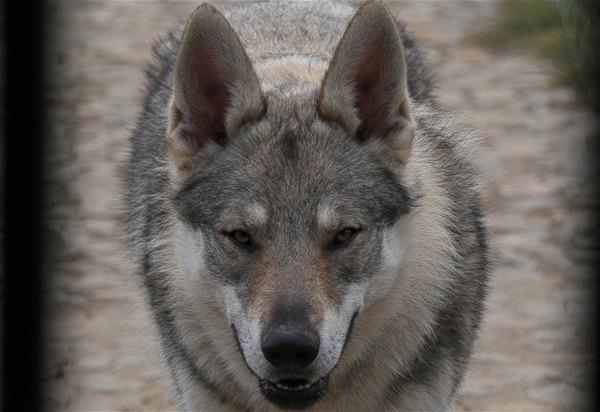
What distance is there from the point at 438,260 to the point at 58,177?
448cm

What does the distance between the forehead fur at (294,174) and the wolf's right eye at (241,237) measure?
0.32 ft

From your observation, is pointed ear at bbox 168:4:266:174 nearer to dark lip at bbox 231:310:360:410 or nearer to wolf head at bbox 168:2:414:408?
wolf head at bbox 168:2:414:408

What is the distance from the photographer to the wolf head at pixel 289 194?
431 cm

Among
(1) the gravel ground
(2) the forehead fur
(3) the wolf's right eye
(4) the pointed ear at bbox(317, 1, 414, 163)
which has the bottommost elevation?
(1) the gravel ground

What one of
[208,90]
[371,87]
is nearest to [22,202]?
[208,90]

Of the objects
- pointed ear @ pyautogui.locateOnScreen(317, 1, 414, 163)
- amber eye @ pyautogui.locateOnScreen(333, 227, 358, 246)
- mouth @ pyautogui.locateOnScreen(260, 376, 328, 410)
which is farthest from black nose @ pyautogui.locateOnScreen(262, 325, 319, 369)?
pointed ear @ pyautogui.locateOnScreen(317, 1, 414, 163)

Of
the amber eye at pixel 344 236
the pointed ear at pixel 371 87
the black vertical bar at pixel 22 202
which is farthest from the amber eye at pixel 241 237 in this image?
the black vertical bar at pixel 22 202

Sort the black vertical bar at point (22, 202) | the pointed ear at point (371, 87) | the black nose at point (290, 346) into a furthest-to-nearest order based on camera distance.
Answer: the pointed ear at point (371, 87)
the black nose at point (290, 346)
the black vertical bar at point (22, 202)

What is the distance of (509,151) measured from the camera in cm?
915

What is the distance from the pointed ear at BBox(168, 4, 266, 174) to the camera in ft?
14.9

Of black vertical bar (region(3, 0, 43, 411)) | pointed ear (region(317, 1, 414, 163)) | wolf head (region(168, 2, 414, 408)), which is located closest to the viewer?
black vertical bar (region(3, 0, 43, 411))

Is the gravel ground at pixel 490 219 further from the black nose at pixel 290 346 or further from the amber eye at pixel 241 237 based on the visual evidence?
the black nose at pixel 290 346

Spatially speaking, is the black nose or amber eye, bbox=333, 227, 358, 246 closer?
the black nose

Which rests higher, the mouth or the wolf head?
the wolf head
